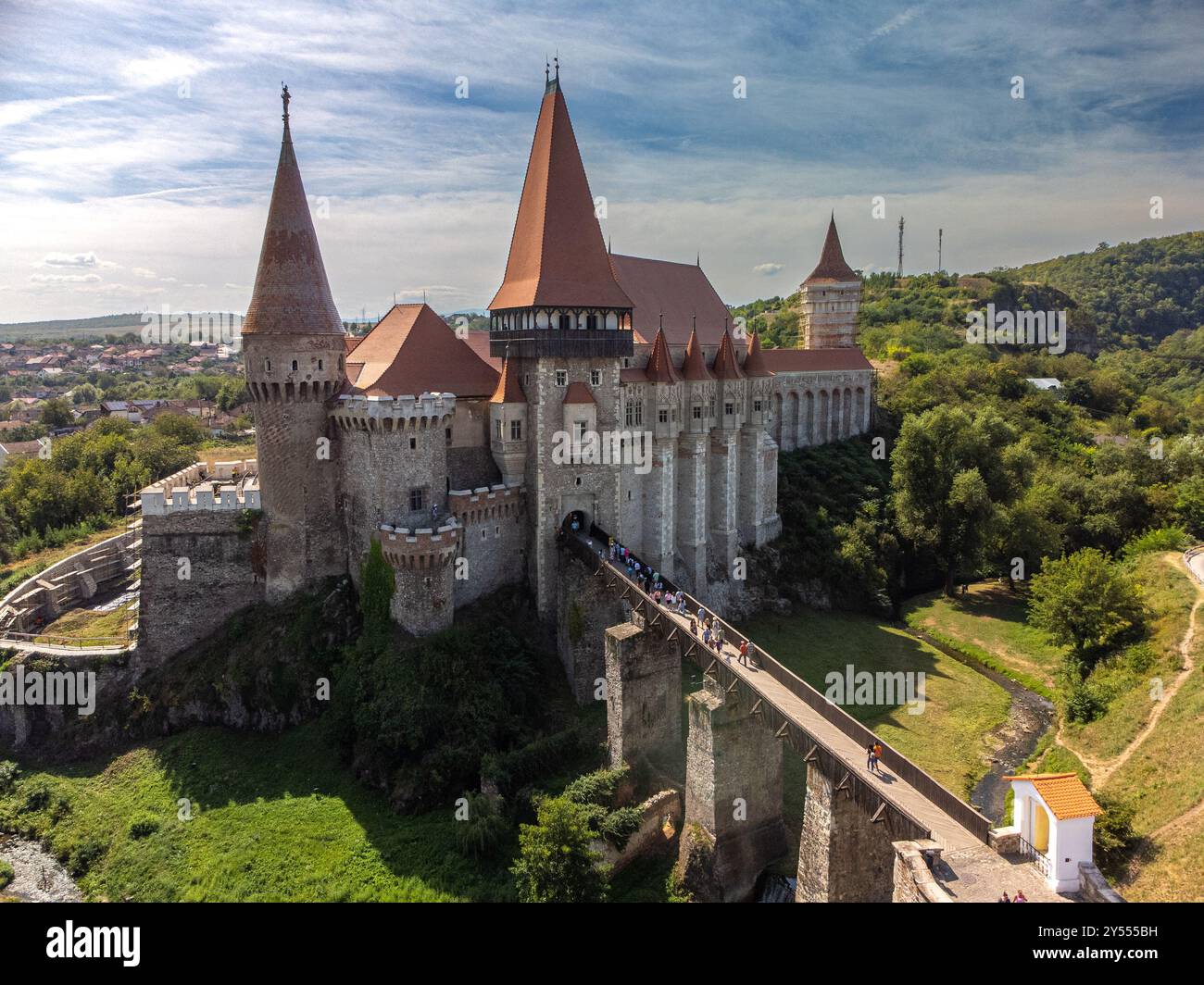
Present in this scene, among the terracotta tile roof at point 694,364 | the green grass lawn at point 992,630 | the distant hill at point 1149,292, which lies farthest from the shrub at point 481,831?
the distant hill at point 1149,292

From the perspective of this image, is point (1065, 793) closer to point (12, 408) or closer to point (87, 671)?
point (87, 671)

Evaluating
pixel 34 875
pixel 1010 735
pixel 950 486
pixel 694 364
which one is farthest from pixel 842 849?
pixel 950 486

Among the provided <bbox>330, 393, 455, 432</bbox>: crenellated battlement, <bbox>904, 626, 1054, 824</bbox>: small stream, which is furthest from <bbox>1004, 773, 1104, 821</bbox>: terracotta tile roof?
<bbox>330, 393, 455, 432</bbox>: crenellated battlement

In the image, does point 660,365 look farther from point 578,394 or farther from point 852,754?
point 852,754

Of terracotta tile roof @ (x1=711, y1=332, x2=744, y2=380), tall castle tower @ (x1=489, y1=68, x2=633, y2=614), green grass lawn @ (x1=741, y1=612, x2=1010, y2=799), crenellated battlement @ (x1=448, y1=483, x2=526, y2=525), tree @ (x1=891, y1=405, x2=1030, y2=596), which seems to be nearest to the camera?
green grass lawn @ (x1=741, y1=612, x2=1010, y2=799)

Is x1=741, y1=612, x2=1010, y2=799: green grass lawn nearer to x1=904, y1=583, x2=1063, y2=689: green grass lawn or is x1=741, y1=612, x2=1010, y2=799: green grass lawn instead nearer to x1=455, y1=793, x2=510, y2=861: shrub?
x1=904, y1=583, x2=1063, y2=689: green grass lawn

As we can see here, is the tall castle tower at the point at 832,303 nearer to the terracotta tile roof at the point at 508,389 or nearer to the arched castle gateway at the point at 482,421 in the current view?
the arched castle gateway at the point at 482,421
